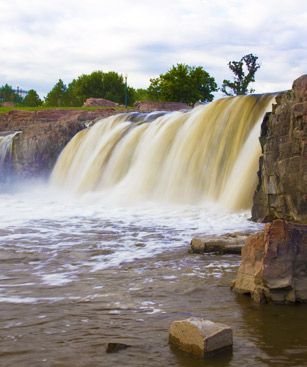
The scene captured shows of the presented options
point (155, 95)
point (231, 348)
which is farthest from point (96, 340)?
point (155, 95)

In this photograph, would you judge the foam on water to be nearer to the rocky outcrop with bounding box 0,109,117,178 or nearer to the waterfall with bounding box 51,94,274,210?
the waterfall with bounding box 51,94,274,210

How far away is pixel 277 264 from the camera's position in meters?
6.50

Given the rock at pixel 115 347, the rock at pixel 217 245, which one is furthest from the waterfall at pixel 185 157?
the rock at pixel 115 347

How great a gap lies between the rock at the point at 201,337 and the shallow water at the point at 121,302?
92 millimetres

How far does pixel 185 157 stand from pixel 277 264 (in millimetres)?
12413

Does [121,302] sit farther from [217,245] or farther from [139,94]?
[139,94]

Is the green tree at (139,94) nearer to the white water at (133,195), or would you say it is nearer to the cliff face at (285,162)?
the white water at (133,195)

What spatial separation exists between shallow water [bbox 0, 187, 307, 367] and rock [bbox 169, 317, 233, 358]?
9 cm

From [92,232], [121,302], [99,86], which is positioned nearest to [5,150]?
[92,232]

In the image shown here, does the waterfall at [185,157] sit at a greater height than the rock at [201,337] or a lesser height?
greater

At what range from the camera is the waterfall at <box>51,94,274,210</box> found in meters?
16.4

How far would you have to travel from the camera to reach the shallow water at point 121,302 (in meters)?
4.95

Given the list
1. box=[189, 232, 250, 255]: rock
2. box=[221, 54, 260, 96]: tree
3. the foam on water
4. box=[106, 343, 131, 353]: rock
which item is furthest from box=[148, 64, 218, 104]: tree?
box=[106, 343, 131, 353]: rock

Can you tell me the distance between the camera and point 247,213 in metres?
14.6
